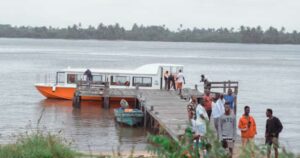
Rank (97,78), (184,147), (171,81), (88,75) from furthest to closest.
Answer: (97,78), (88,75), (171,81), (184,147)

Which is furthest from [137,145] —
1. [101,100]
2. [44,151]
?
[101,100]

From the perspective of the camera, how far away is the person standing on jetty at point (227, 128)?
50.3ft

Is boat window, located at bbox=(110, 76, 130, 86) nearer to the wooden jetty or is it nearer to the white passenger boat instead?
the white passenger boat

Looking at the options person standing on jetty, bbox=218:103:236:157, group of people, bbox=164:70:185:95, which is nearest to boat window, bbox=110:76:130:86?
group of people, bbox=164:70:185:95

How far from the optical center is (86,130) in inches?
1230

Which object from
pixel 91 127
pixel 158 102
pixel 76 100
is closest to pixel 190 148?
pixel 158 102

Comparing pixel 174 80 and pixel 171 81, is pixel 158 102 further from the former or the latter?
pixel 171 81

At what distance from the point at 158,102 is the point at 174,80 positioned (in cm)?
582

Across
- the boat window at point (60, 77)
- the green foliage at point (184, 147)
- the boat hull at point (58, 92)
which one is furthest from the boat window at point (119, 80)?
the green foliage at point (184, 147)

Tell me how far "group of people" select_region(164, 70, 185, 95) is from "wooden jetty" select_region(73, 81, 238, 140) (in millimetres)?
516

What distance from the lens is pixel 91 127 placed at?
106ft

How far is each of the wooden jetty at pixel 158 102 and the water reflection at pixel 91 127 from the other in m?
0.85

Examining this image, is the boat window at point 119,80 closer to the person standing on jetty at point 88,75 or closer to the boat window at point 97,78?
the boat window at point 97,78

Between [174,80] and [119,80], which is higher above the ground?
[174,80]
